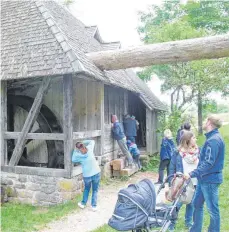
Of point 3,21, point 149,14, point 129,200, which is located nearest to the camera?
point 129,200

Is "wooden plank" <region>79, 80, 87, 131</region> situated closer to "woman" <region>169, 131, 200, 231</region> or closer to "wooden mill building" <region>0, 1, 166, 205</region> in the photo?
"wooden mill building" <region>0, 1, 166, 205</region>

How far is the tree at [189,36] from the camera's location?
16.5 metres

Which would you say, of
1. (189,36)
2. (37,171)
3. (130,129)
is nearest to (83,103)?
(37,171)

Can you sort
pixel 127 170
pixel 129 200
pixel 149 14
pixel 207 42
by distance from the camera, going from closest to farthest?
1. pixel 129 200
2. pixel 207 42
3. pixel 127 170
4. pixel 149 14

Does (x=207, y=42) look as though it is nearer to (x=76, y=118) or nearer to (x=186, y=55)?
(x=186, y=55)

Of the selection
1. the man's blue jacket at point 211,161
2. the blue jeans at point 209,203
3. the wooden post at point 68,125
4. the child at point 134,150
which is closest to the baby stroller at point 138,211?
the blue jeans at point 209,203

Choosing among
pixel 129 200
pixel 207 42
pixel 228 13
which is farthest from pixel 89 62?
pixel 228 13

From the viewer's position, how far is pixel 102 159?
948 centimetres

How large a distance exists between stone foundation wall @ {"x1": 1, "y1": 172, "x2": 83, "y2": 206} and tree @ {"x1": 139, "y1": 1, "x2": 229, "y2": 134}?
10641 mm

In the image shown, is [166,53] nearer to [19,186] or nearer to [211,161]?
[211,161]

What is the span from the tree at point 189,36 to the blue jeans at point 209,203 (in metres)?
12.0

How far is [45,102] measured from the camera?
9336 millimetres

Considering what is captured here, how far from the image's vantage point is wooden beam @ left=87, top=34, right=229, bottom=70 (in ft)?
23.4

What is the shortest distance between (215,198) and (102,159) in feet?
17.4
